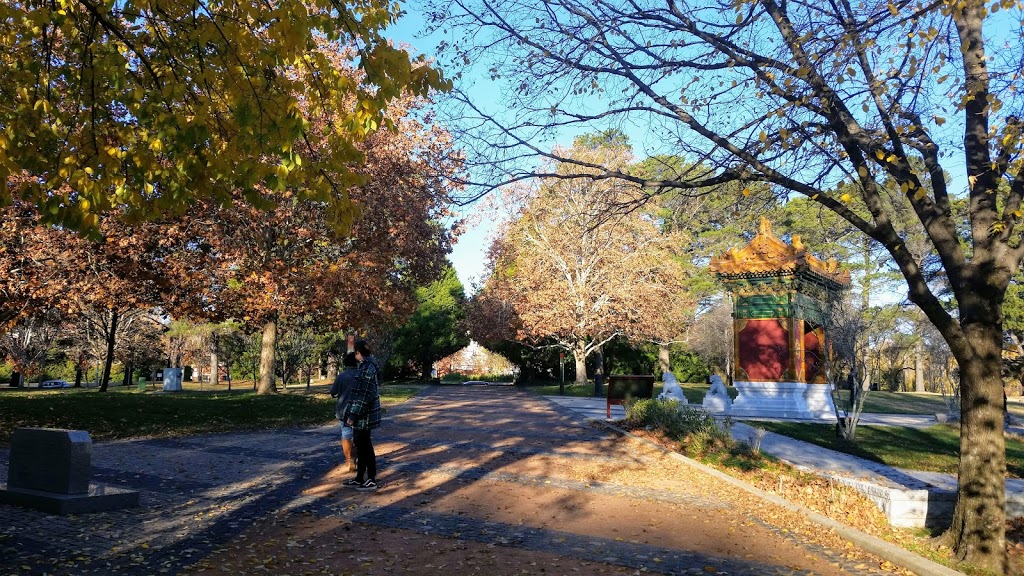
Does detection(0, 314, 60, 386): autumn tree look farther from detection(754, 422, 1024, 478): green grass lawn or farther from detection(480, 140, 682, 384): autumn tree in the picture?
detection(754, 422, 1024, 478): green grass lawn

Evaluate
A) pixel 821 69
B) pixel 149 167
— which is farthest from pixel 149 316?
pixel 821 69

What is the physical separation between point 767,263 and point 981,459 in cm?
1541

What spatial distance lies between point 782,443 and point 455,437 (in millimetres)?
6372

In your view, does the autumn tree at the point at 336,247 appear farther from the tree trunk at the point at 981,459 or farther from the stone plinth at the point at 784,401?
the tree trunk at the point at 981,459

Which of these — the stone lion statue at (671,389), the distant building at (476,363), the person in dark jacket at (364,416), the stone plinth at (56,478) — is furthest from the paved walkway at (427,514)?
the distant building at (476,363)

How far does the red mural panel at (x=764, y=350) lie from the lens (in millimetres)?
20828

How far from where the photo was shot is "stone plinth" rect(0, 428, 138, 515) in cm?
635

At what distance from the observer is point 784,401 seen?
67.7ft

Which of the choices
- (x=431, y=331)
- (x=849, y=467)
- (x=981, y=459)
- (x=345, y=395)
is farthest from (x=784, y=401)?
(x=431, y=331)

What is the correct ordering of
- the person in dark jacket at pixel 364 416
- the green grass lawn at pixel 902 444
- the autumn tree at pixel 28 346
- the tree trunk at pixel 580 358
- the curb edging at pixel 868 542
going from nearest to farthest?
1. the curb edging at pixel 868 542
2. the person in dark jacket at pixel 364 416
3. the green grass lawn at pixel 902 444
4. the tree trunk at pixel 580 358
5. the autumn tree at pixel 28 346

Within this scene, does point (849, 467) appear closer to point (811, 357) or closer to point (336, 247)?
point (811, 357)

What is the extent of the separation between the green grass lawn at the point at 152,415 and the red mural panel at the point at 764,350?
39.9ft

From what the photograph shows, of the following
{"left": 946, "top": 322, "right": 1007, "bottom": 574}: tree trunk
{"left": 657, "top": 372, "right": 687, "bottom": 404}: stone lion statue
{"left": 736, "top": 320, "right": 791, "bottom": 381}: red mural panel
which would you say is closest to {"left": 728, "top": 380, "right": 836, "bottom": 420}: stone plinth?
{"left": 736, "top": 320, "right": 791, "bottom": 381}: red mural panel

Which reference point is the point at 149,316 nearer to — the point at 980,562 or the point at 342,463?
the point at 342,463
